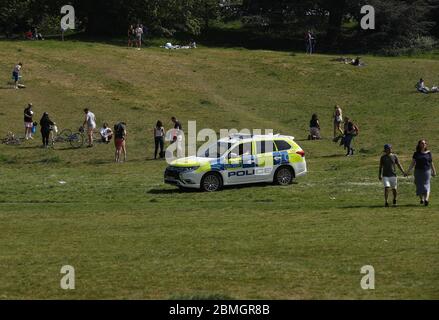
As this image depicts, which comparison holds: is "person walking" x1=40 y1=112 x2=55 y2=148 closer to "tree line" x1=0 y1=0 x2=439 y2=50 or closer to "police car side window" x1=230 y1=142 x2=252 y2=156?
"police car side window" x1=230 y1=142 x2=252 y2=156

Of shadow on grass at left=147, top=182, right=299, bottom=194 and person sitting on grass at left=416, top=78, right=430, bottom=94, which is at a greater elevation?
person sitting on grass at left=416, top=78, right=430, bottom=94

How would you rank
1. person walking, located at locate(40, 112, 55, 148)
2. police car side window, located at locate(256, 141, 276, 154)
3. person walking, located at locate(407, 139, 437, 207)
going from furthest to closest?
person walking, located at locate(40, 112, 55, 148) → police car side window, located at locate(256, 141, 276, 154) → person walking, located at locate(407, 139, 437, 207)

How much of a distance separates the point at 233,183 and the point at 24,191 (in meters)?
7.00

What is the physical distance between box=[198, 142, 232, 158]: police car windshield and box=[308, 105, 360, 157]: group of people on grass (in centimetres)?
1049

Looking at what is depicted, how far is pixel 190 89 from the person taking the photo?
5547cm

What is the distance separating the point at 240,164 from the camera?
2897 cm

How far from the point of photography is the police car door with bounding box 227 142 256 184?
28.9m

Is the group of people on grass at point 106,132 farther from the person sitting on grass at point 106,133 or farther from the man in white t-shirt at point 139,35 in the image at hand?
the man in white t-shirt at point 139,35

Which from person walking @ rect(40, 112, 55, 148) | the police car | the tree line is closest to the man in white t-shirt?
the tree line

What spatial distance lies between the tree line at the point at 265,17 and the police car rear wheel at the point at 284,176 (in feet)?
137

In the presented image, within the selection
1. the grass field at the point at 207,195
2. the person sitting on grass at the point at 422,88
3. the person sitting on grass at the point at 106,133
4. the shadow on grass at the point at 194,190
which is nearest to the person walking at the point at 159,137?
the grass field at the point at 207,195

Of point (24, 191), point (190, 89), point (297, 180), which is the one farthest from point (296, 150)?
point (190, 89)
